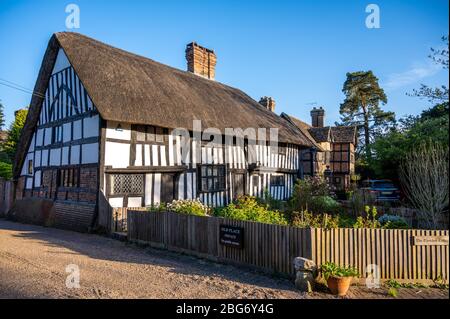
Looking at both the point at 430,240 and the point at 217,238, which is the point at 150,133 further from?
the point at 430,240

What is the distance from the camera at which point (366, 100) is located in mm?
40562

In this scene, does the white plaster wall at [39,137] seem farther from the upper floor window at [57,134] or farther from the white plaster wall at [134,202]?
the white plaster wall at [134,202]

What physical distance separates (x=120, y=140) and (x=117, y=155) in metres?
0.57

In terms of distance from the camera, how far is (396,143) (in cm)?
1398

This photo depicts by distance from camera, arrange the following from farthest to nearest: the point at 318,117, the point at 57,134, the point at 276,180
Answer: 1. the point at 318,117
2. the point at 276,180
3. the point at 57,134

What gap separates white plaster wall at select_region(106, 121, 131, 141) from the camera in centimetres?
1163

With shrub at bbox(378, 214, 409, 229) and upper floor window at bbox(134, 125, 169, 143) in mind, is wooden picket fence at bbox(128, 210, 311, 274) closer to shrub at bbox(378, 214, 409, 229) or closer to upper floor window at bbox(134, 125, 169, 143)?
upper floor window at bbox(134, 125, 169, 143)

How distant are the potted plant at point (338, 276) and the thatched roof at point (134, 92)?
26.9 feet

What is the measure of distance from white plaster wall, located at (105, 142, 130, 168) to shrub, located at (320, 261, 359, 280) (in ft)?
26.9

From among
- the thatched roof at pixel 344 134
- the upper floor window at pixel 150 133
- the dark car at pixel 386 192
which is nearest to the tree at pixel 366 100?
the thatched roof at pixel 344 134

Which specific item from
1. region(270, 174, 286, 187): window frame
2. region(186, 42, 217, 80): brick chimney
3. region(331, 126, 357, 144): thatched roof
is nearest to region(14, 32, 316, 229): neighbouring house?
region(270, 174, 286, 187): window frame

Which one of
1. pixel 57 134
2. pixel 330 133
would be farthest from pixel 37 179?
pixel 330 133

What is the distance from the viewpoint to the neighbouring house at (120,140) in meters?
11.7

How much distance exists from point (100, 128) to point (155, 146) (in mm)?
2261
